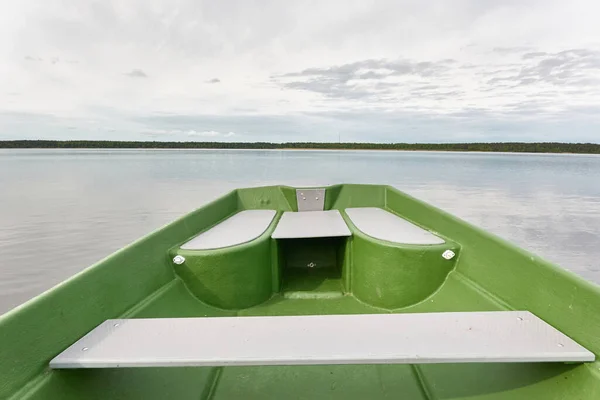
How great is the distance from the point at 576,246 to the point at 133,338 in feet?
43.7

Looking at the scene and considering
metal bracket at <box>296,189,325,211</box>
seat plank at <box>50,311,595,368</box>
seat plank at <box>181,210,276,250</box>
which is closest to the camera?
seat plank at <box>50,311,595,368</box>

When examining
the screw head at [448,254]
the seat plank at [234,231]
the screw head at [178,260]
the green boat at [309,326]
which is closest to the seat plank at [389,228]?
the green boat at [309,326]

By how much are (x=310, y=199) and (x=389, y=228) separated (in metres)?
1.93

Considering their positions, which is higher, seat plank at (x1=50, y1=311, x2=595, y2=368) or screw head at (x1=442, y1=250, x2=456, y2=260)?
seat plank at (x1=50, y1=311, x2=595, y2=368)

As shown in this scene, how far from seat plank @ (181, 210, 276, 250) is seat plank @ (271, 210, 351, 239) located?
0.21 meters

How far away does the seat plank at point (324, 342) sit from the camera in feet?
5.09

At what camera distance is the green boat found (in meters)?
1.58

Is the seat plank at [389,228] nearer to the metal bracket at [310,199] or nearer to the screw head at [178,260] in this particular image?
the metal bracket at [310,199]

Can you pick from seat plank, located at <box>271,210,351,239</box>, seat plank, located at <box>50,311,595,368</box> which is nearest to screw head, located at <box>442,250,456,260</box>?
seat plank, located at <box>271,210,351,239</box>

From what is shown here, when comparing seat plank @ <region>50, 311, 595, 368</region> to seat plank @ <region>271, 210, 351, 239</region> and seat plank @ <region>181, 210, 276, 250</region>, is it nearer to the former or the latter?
seat plank @ <region>181, 210, 276, 250</region>

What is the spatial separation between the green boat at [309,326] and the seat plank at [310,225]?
113 millimetres

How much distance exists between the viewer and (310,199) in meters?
5.62

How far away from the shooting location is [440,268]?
3.15m

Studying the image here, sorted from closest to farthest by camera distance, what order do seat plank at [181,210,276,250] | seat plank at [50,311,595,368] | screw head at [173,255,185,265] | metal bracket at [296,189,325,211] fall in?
1. seat plank at [50,311,595,368]
2. screw head at [173,255,185,265]
3. seat plank at [181,210,276,250]
4. metal bracket at [296,189,325,211]
